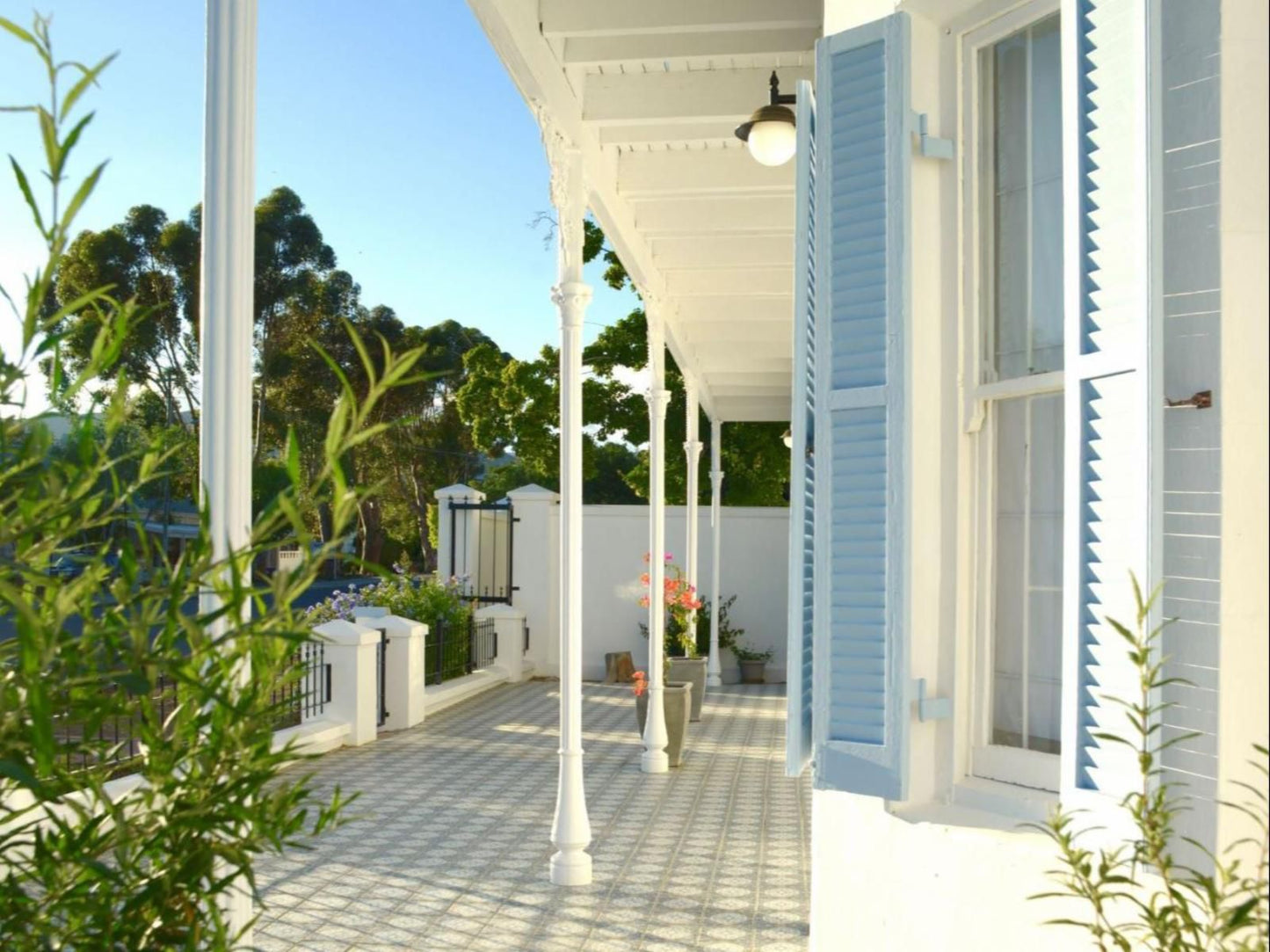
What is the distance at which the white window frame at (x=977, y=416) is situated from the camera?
2.83 metres

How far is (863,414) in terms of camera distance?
2.86 meters

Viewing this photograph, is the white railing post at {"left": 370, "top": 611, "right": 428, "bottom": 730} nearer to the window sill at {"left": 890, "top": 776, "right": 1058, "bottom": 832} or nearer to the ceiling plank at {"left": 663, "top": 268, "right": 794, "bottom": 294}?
the ceiling plank at {"left": 663, "top": 268, "right": 794, "bottom": 294}

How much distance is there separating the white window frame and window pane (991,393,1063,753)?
0.07 feet

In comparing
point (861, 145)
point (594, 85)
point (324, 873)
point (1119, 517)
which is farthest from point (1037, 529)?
point (324, 873)

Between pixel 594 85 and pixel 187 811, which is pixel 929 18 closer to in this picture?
pixel 187 811

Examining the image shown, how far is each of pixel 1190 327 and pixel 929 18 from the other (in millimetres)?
1129

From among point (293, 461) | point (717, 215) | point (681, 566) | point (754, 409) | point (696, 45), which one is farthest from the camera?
point (754, 409)

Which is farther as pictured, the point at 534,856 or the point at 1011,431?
the point at 534,856

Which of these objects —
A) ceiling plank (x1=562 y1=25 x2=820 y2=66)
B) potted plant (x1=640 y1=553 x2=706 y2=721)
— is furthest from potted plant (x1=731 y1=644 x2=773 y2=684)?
ceiling plank (x1=562 y1=25 x2=820 y2=66)

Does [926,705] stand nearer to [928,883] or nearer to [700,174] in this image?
[928,883]

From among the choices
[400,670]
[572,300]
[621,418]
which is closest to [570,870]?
[572,300]

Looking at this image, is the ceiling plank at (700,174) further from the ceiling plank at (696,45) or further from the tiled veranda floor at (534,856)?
the tiled veranda floor at (534,856)

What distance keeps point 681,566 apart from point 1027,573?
13209mm

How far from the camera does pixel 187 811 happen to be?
102cm
